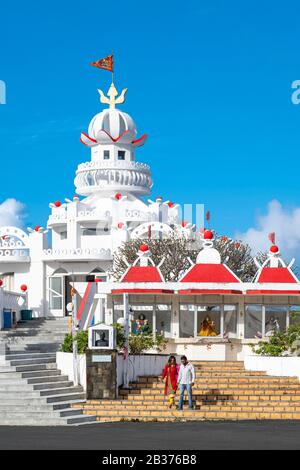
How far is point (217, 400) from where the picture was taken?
26547mm

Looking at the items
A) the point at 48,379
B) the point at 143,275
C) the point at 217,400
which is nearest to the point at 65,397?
the point at 48,379

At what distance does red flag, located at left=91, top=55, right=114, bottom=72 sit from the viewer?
210 feet

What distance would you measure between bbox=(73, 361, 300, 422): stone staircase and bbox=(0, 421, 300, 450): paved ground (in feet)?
3.66

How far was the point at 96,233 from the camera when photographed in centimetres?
5803

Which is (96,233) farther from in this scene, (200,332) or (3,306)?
(200,332)

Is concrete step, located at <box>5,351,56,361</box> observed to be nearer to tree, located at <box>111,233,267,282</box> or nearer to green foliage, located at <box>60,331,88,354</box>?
green foliage, located at <box>60,331,88,354</box>

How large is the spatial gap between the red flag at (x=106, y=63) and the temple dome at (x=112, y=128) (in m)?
3.11

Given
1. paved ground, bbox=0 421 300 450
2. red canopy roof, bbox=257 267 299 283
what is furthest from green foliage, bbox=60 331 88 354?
red canopy roof, bbox=257 267 299 283

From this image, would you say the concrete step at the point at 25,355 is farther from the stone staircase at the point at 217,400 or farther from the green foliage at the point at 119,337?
the stone staircase at the point at 217,400

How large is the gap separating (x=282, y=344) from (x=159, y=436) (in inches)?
416

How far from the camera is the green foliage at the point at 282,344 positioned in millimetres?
29797

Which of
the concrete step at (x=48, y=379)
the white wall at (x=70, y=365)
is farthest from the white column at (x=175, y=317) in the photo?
the concrete step at (x=48, y=379)

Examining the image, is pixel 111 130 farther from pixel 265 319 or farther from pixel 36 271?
pixel 265 319
